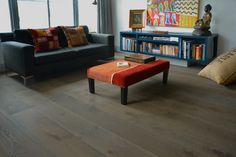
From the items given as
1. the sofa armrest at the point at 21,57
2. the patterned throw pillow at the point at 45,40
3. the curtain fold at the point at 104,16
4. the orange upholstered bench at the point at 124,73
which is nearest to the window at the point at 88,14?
the curtain fold at the point at 104,16

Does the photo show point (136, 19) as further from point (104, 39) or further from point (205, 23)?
point (205, 23)

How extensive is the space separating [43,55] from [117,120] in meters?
1.77

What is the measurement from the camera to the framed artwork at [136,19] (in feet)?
15.8

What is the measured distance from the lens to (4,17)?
4.00m

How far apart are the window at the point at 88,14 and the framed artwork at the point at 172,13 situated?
1296 mm

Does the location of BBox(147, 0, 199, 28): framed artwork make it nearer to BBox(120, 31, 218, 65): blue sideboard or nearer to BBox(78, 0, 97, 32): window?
BBox(120, 31, 218, 65): blue sideboard

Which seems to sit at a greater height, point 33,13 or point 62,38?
point 33,13

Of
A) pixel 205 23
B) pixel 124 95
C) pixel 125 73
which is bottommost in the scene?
pixel 124 95

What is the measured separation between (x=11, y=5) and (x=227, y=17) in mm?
3701

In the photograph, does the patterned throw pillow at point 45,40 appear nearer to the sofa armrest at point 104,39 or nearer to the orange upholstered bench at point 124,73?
the sofa armrest at point 104,39

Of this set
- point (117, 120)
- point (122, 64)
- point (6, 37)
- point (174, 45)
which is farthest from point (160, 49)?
point (6, 37)

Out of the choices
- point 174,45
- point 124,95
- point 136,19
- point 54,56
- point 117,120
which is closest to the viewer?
point 117,120

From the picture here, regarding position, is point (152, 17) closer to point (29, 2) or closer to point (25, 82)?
point (29, 2)

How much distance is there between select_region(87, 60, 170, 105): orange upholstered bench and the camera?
255 centimetres
